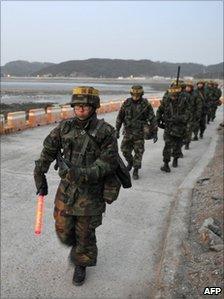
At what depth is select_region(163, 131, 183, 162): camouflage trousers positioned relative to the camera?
34.5 feet

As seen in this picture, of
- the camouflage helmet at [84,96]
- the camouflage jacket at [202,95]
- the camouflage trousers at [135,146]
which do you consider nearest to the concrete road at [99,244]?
the camouflage trousers at [135,146]

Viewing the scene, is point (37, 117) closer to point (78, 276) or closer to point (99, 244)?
point (99, 244)

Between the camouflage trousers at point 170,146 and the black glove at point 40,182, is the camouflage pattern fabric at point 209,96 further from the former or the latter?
the black glove at point 40,182

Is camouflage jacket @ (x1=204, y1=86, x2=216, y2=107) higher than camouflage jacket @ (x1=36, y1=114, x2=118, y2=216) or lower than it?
higher

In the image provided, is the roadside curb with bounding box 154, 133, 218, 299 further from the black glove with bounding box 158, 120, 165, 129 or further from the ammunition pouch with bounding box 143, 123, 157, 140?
the black glove with bounding box 158, 120, 165, 129

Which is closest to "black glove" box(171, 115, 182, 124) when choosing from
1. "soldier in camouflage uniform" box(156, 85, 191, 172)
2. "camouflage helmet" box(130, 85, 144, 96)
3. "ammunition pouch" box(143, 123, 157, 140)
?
"soldier in camouflage uniform" box(156, 85, 191, 172)

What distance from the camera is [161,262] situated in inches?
218

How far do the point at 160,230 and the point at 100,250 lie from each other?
1146 mm

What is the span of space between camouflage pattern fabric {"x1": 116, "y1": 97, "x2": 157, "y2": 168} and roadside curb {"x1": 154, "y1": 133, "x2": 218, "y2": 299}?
1.18 m

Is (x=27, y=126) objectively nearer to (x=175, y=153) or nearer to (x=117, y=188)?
(x=175, y=153)

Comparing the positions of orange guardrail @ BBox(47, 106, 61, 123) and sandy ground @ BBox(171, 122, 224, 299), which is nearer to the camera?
sandy ground @ BBox(171, 122, 224, 299)

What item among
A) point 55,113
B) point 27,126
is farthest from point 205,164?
point 55,113

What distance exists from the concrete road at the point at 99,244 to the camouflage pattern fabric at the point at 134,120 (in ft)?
2.38

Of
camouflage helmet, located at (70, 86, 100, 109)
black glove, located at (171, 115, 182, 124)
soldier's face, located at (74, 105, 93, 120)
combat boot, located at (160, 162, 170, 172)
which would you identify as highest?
camouflage helmet, located at (70, 86, 100, 109)
